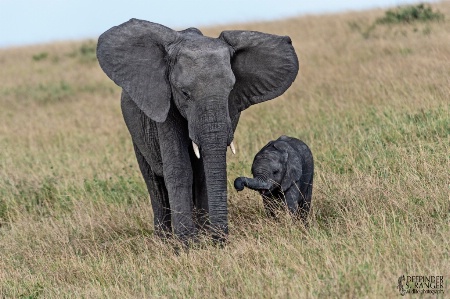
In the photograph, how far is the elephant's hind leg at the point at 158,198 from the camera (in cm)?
831

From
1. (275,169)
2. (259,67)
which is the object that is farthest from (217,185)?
(259,67)

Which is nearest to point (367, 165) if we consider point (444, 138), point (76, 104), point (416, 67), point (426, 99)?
point (444, 138)

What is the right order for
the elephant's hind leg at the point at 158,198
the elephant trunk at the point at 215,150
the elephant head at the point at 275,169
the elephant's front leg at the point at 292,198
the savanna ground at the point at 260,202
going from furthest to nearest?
the elephant's hind leg at the point at 158,198, the elephant's front leg at the point at 292,198, the elephant head at the point at 275,169, the elephant trunk at the point at 215,150, the savanna ground at the point at 260,202

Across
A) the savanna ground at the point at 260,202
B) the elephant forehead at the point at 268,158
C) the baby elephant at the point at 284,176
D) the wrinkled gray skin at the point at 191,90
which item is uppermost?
the wrinkled gray skin at the point at 191,90

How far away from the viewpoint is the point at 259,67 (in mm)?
7504

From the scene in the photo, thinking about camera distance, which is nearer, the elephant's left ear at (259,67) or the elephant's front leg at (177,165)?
the elephant's front leg at (177,165)

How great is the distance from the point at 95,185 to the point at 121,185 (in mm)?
375

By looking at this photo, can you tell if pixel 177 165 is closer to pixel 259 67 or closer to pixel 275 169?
pixel 275 169

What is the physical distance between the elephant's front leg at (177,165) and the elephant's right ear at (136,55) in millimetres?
328

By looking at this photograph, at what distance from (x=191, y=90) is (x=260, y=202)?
227cm

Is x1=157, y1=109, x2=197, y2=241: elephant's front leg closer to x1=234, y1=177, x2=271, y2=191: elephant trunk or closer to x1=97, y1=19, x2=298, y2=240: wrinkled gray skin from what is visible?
x1=97, y1=19, x2=298, y2=240: wrinkled gray skin

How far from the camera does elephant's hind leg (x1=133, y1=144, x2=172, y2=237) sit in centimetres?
831

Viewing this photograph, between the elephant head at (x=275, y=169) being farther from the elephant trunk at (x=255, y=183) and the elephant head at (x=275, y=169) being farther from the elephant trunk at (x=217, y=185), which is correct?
the elephant trunk at (x=217, y=185)

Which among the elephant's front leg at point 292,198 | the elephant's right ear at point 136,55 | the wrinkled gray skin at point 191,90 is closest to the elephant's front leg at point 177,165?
the wrinkled gray skin at point 191,90
